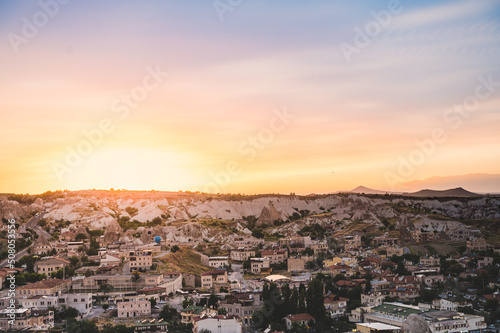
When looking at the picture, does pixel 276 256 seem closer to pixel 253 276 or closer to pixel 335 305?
pixel 253 276

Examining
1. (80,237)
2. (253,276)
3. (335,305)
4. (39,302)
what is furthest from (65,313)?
(80,237)

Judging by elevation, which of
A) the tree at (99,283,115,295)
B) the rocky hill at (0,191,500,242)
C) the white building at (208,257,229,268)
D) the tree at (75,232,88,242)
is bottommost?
the tree at (99,283,115,295)

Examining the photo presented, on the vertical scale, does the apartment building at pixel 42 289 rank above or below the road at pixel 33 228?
below

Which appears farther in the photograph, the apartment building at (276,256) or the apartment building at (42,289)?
the apartment building at (276,256)

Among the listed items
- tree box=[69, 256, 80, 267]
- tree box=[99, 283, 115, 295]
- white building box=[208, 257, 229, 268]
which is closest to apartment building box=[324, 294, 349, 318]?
tree box=[99, 283, 115, 295]

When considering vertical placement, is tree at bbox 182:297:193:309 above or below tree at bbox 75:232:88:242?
below

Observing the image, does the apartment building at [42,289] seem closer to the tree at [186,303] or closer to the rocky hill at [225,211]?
the tree at [186,303]

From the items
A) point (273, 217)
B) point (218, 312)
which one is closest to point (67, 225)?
point (273, 217)

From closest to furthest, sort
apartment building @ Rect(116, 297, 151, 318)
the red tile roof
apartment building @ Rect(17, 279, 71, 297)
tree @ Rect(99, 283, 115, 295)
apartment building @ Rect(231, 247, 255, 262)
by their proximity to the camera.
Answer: the red tile roof
apartment building @ Rect(116, 297, 151, 318)
apartment building @ Rect(17, 279, 71, 297)
tree @ Rect(99, 283, 115, 295)
apartment building @ Rect(231, 247, 255, 262)

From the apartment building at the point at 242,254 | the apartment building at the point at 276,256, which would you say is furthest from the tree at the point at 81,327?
the apartment building at the point at 242,254

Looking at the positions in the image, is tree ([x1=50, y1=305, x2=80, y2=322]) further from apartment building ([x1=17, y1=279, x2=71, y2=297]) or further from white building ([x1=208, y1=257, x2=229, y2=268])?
white building ([x1=208, y1=257, x2=229, y2=268])
